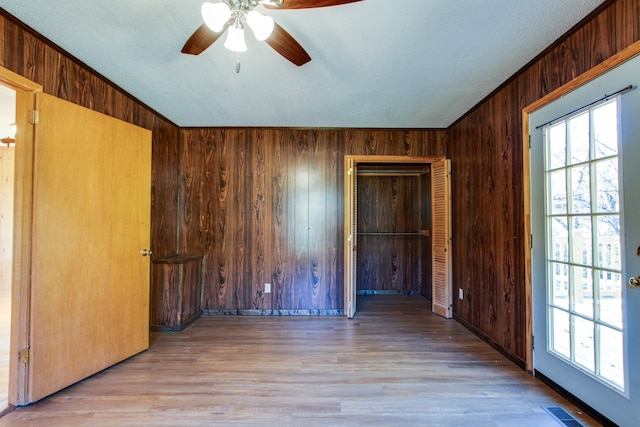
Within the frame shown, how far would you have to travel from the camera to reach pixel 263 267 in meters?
3.74

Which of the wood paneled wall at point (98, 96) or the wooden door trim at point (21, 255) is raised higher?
the wood paneled wall at point (98, 96)

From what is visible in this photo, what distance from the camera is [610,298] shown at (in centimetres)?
166

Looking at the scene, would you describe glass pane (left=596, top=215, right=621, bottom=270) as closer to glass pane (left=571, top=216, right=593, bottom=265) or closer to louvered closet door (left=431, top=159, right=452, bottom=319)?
glass pane (left=571, top=216, right=593, bottom=265)

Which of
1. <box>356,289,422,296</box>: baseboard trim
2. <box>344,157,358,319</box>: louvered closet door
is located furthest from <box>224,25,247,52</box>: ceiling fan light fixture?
<box>356,289,422,296</box>: baseboard trim

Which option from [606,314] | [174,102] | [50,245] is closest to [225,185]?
[174,102]

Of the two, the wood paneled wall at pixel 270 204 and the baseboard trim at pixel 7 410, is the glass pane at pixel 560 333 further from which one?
the baseboard trim at pixel 7 410

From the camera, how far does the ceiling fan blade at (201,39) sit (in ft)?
5.14

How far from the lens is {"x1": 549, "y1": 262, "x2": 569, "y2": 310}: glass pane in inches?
77.9

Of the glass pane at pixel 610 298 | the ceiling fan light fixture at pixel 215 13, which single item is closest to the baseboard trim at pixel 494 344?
the glass pane at pixel 610 298

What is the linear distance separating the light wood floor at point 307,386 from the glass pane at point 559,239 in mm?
980

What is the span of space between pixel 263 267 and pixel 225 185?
1205 mm

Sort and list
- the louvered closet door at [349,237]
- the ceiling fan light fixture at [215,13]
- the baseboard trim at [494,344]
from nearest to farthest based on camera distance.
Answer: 1. the ceiling fan light fixture at [215,13]
2. the baseboard trim at [494,344]
3. the louvered closet door at [349,237]

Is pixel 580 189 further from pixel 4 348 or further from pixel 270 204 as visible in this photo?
pixel 4 348

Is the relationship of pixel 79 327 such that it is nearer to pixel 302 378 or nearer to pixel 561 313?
pixel 302 378
